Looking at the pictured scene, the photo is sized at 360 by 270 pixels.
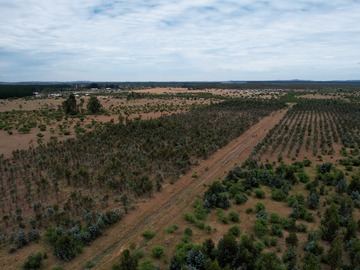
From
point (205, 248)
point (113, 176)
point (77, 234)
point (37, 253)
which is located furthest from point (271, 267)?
point (113, 176)

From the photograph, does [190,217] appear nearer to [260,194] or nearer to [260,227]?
[260,227]

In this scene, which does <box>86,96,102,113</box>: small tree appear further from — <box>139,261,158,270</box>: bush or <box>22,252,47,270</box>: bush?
<box>139,261,158,270</box>: bush

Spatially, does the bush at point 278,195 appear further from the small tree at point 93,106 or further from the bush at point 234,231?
the small tree at point 93,106

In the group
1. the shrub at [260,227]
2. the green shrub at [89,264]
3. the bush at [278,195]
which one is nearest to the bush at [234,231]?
the shrub at [260,227]

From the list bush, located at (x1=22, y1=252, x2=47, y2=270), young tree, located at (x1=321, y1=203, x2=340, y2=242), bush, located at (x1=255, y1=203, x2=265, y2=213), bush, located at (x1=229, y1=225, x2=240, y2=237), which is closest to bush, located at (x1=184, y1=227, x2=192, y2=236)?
bush, located at (x1=229, y1=225, x2=240, y2=237)

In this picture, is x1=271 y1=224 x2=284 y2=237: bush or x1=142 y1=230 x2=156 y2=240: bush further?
x1=271 y1=224 x2=284 y2=237: bush

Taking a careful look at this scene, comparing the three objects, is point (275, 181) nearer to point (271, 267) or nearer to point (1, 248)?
point (271, 267)
